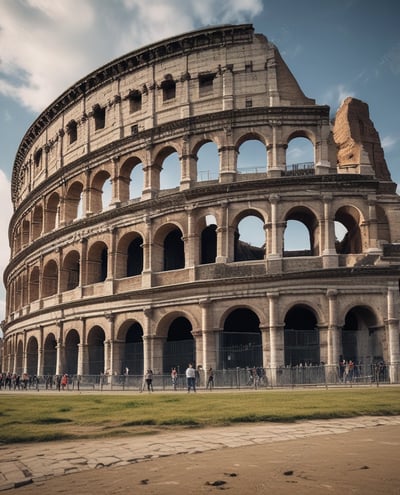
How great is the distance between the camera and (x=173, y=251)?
28.6 metres

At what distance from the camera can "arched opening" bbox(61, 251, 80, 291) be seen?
30.7 meters

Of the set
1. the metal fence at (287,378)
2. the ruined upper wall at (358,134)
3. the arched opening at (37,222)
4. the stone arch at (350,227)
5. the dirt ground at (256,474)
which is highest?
the ruined upper wall at (358,134)

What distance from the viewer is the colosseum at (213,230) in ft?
75.5

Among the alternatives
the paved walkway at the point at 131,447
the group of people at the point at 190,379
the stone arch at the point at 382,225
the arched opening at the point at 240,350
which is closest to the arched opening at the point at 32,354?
the group of people at the point at 190,379

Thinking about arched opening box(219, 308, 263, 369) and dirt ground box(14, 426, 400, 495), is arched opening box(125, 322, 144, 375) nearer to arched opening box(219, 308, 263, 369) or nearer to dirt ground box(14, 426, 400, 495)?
arched opening box(219, 308, 263, 369)

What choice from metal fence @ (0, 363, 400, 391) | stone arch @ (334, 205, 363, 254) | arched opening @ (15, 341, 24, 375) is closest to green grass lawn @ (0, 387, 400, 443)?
metal fence @ (0, 363, 400, 391)

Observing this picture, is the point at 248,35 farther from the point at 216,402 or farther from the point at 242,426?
the point at 242,426

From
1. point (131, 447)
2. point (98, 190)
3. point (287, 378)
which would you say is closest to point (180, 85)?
point (98, 190)

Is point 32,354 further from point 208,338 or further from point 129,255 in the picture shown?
point 208,338

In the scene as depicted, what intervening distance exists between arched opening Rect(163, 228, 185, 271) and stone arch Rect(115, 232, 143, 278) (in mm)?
1505

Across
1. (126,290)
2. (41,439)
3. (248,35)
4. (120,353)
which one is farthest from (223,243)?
(41,439)

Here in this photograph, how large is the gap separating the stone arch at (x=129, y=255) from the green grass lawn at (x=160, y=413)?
13.4 m

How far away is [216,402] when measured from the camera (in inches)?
524

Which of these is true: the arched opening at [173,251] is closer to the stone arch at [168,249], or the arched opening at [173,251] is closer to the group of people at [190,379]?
the stone arch at [168,249]
